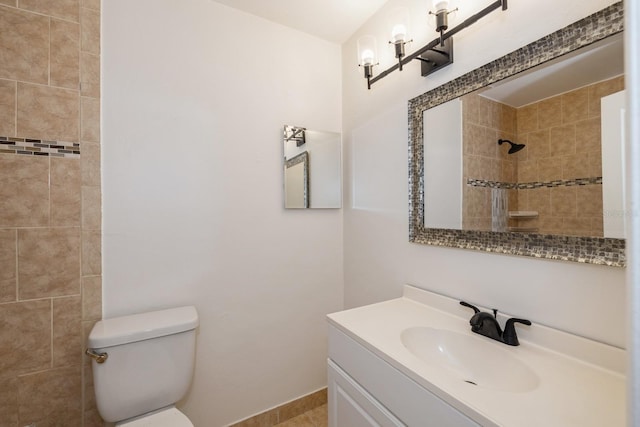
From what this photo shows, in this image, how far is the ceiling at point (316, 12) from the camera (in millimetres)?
1457

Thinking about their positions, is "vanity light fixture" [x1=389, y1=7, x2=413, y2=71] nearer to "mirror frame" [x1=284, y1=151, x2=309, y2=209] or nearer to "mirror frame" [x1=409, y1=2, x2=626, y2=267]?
"mirror frame" [x1=409, y1=2, x2=626, y2=267]

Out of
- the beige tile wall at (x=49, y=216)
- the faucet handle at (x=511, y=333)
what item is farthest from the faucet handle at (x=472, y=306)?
the beige tile wall at (x=49, y=216)

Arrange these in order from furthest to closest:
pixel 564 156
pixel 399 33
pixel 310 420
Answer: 1. pixel 310 420
2. pixel 399 33
3. pixel 564 156

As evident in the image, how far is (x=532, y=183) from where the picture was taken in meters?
0.92

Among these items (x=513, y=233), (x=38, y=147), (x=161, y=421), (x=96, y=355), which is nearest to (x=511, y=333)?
(x=513, y=233)

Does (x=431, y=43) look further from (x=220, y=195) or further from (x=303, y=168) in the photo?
(x=220, y=195)

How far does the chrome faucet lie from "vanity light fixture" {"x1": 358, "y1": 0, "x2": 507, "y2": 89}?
1.04m

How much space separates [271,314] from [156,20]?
168 cm

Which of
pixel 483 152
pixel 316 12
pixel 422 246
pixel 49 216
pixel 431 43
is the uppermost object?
pixel 316 12

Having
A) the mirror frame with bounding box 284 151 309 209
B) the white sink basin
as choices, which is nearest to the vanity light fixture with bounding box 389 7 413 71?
the mirror frame with bounding box 284 151 309 209

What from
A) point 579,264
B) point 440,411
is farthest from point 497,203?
point 440,411

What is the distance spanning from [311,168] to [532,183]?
113 centimetres

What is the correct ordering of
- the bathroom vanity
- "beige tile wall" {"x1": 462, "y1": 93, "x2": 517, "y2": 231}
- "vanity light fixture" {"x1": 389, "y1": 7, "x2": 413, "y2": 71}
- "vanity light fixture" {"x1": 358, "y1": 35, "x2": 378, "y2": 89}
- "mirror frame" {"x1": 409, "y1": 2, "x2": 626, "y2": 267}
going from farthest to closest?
1. "vanity light fixture" {"x1": 358, "y1": 35, "x2": 378, "y2": 89}
2. "vanity light fixture" {"x1": 389, "y1": 7, "x2": 413, "y2": 71}
3. "beige tile wall" {"x1": 462, "y1": 93, "x2": 517, "y2": 231}
4. "mirror frame" {"x1": 409, "y1": 2, "x2": 626, "y2": 267}
5. the bathroom vanity

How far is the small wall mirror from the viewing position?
1.64 meters
